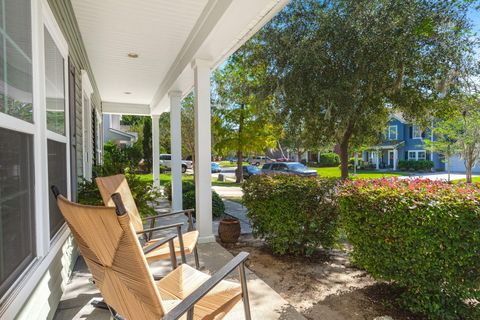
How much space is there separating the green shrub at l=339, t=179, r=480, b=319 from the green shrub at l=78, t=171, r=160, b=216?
9.38 ft

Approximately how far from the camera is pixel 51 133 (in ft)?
8.15

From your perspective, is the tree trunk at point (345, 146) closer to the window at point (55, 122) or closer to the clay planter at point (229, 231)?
the clay planter at point (229, 231)

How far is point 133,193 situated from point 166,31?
2284 mm

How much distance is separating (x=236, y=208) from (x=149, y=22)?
5.39m

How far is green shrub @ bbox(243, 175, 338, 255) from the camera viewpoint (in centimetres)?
369

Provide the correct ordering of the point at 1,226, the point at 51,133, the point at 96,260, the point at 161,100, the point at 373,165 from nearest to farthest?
the point at 1,226 → the point at 96,260 → the point at 51,133 → the point at 161,100 → the point at 373,165

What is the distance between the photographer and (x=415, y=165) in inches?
1009

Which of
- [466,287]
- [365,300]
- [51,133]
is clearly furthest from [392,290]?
[51,133]

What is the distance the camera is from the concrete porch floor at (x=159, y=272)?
234 cm

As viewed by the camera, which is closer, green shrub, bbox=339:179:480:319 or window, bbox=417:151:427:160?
green shrub, bbox=339:179:480:319

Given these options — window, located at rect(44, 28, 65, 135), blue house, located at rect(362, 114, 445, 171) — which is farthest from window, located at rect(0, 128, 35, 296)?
blue house, located at rect(362, 114, 445, 171)

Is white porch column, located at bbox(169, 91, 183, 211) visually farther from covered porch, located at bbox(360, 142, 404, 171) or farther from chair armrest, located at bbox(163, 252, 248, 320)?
covered porch, located at bbox(360, 142, 404, 171)

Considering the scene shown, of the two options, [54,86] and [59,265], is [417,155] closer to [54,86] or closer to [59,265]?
[54,86]

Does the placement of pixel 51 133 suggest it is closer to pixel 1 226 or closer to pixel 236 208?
pixel 1 226
